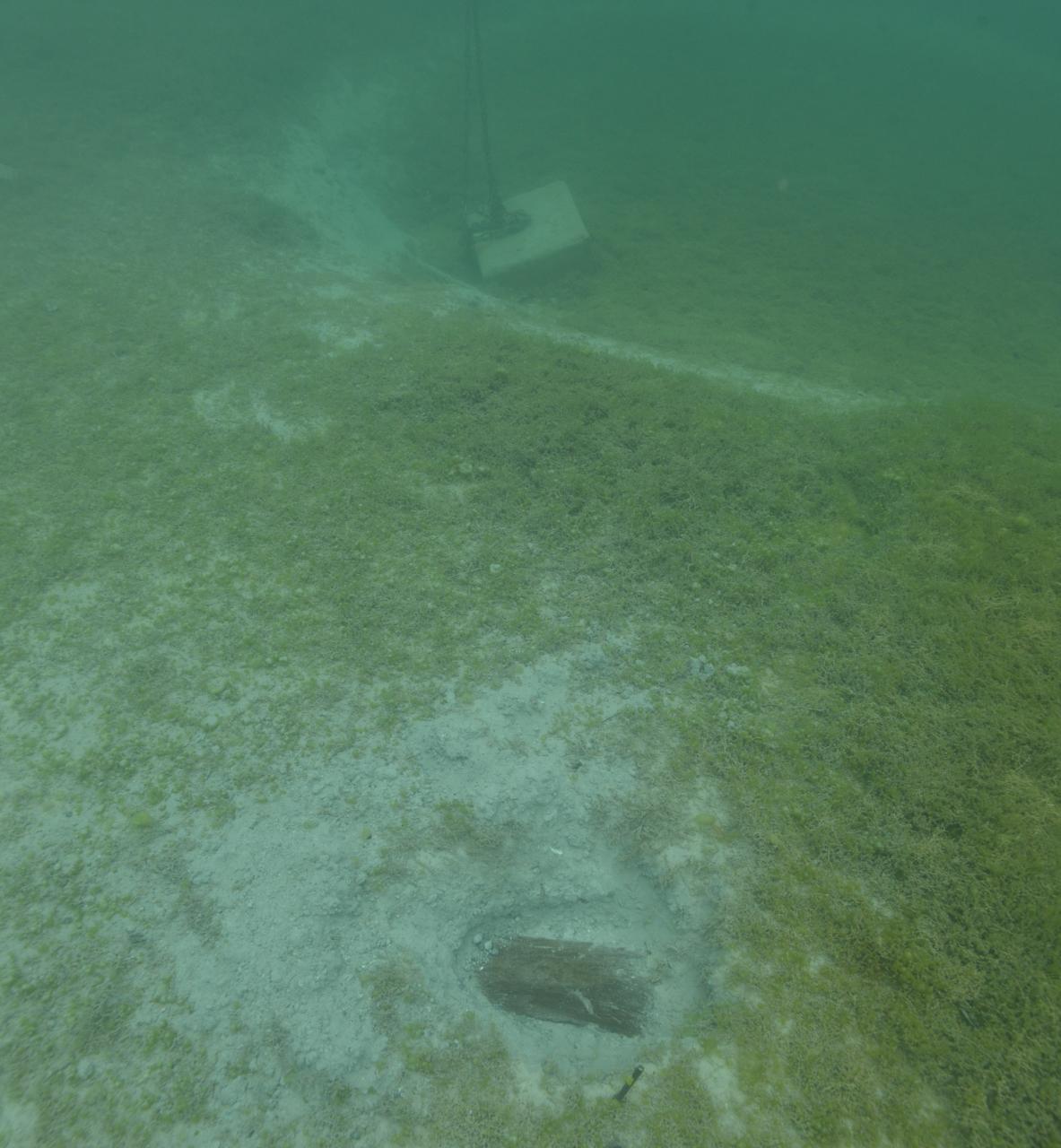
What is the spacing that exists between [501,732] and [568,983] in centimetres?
196

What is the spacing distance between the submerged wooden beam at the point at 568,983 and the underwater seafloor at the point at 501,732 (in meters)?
0.14

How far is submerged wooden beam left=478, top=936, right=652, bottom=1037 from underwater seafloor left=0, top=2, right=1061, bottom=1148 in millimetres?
138

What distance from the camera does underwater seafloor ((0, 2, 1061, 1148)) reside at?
4152 millimetres

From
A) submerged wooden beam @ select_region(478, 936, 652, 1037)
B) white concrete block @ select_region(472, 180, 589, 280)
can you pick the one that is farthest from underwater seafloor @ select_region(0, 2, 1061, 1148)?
white concrete block @ select_region(472, 180, 589, 280)

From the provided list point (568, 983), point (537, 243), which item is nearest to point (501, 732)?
point (568, 983)

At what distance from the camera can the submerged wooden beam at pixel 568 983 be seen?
448 centimetres

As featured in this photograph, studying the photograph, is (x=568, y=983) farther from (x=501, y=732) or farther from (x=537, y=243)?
(x=537, y=243)

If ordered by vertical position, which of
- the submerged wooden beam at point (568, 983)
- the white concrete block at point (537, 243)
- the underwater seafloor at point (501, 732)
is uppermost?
the white concrete block at point (537, 243)

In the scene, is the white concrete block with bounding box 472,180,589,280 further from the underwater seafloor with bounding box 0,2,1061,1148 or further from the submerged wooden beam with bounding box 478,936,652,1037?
the submerged wooden beam with bounding box 478,936,652,1037

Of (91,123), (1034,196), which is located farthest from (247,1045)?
(1034,196)

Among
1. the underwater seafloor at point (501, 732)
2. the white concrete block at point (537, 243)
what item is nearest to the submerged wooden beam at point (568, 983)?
the underwater seafloor at point (501, 732)

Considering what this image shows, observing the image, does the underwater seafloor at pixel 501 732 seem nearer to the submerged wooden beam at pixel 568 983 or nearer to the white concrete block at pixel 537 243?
the submerged wooden beam at pixel 568 983

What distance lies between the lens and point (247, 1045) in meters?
4.25

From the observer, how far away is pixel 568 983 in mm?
4617
